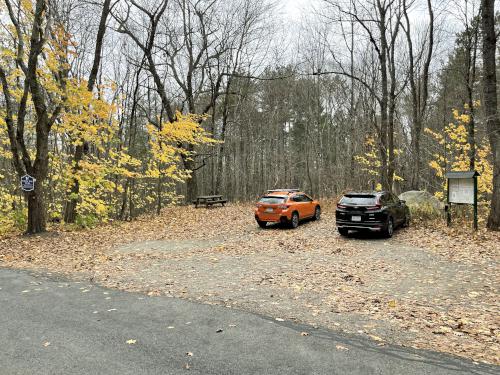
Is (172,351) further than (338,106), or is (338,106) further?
(338,106)

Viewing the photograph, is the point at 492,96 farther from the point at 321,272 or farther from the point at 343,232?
the point at 321,272

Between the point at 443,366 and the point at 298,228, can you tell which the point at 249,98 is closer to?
the point at 298,228

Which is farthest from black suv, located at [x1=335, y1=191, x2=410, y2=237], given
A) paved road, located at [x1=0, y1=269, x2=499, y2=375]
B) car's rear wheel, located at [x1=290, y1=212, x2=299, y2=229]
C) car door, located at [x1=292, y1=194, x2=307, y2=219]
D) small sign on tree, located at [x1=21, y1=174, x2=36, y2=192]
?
small sign on tree, located at [x1=21, y1=174, x2=36, y2=192]

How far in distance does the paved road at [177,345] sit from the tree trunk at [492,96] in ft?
33.2

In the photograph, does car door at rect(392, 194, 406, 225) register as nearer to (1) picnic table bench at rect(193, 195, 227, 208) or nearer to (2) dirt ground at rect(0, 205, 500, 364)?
(2) dirt ground at rect(0, 205, 500, 364)

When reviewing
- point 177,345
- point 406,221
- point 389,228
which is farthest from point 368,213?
point 177,345

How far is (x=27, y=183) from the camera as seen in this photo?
45.1 ft

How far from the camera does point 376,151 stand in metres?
25.4

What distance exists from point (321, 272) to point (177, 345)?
4921mm

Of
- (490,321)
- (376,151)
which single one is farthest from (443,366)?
(376,151)

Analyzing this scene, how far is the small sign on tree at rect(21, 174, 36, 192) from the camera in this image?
1366cm

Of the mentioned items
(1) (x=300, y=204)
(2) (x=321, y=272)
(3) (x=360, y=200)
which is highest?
(3) (x=360, y=200)

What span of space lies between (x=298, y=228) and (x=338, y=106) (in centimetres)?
2048

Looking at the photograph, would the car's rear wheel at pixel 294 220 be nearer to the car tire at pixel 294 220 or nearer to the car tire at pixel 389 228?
the car tire at pixel 294 220
